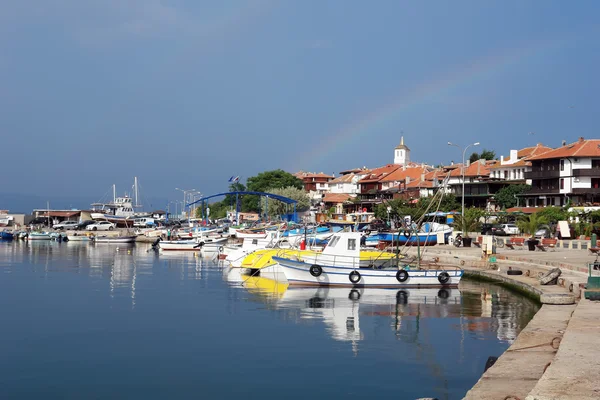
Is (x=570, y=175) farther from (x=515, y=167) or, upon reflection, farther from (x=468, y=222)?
(x=468, y=222)

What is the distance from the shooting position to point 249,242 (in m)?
56.8

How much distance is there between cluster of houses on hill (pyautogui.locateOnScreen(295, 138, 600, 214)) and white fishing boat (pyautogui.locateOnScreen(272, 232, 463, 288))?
57.5 ft

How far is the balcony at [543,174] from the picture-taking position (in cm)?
8643

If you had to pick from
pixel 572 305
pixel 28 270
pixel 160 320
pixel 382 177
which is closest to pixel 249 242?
pixel 28 270

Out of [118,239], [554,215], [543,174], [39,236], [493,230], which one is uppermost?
[543,174]

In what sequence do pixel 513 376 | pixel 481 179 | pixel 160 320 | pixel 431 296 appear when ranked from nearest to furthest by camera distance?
pixel 513 376, pixel 160 320, pixel 431 296, pixel 481 179

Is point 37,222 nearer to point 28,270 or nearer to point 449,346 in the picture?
point 28,270

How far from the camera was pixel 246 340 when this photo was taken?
926 inches

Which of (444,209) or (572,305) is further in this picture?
(444,209)

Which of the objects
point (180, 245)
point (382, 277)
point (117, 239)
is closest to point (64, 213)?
point (117, 239)

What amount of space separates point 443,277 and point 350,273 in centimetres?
488

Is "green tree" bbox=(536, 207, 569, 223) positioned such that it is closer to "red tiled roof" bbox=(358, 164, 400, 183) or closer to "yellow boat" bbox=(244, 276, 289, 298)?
"yellow boat" bbox=(244, 276, 289, 298)

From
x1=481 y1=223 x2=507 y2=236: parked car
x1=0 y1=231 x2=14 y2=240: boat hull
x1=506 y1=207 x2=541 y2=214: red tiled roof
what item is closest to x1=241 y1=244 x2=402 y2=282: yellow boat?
x1=481 y1=223 x2=507 y2=236: parked car

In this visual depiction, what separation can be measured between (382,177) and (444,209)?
36953 mm
